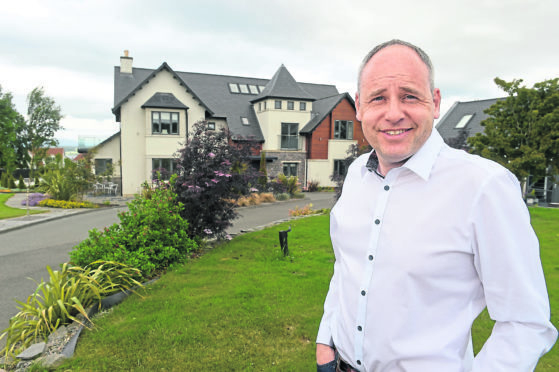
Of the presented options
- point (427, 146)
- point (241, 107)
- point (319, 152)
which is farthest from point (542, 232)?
point (241, 107)

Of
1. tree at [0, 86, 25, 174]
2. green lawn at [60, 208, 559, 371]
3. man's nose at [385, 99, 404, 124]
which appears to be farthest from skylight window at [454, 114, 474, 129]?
tree at [0, 86, 25, 174]

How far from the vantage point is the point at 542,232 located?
38.1ft

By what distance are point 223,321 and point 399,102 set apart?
4.19m

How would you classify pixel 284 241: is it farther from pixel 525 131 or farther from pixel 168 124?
pixel 168 124

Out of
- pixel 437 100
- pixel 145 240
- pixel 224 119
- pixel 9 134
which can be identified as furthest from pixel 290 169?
pixel 9 134

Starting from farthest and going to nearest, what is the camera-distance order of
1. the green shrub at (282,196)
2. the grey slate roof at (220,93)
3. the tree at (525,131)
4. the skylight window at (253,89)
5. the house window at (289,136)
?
the skylight window at (253,89)
the house window at (289,136)
the grey slate roof at (220,93)
the green shrub at (282,196)
the tree at (525,131)

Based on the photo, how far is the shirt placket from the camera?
165cm

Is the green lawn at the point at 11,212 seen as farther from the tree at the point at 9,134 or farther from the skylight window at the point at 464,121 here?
the skylight window at the point at 464,121

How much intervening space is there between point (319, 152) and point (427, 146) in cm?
2960

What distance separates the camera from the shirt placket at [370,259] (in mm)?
1646

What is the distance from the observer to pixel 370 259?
1.65 metres

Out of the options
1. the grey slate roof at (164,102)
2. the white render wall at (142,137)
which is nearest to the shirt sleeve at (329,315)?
the white render wall at (142,137)

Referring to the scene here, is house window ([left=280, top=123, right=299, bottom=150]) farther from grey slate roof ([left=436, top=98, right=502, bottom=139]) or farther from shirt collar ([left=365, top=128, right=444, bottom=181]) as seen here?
shirt collar ([left=365, top=128, right=444, bottom=181])

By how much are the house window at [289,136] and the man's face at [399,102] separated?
29105 millimetres
